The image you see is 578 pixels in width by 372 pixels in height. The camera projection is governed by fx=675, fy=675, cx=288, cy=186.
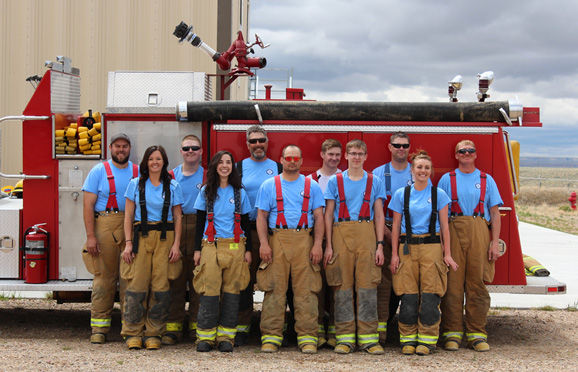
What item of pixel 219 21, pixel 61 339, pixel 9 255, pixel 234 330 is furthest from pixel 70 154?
pixel 219 21

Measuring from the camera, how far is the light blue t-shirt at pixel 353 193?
5.88 m

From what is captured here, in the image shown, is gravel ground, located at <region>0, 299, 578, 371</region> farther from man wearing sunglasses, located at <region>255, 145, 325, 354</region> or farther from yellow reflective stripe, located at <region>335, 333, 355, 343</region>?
man wearing sunglasses, located at <region>255, 145, 325, 354</region>

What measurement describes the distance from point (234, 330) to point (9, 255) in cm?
250

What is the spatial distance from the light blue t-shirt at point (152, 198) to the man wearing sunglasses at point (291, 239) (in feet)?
2.52

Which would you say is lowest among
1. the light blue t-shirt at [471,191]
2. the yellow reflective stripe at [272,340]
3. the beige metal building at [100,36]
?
the yellow reflective stripe at [272,340]

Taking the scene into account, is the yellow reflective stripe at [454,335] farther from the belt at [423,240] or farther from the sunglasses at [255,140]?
the sunglasses at [255,140]

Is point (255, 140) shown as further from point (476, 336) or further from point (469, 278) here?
point (476, 336)

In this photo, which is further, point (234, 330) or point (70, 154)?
point (70, 154)

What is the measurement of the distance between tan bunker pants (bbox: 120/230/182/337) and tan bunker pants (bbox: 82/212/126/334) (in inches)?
9.7

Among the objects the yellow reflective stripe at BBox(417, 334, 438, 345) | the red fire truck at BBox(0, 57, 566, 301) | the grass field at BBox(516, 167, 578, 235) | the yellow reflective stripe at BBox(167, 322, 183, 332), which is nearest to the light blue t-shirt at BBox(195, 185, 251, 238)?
the red fire truck at BBox(0, 57, 566, 301)

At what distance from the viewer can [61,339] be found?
6.65 meters

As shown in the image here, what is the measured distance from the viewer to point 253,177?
20.4ft

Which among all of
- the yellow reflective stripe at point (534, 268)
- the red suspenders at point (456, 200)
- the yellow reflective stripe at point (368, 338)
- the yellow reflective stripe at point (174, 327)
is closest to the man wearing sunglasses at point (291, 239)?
the yellow reflective stripe at point (368, 338)

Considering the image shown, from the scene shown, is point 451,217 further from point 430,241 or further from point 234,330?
point 234,330
